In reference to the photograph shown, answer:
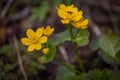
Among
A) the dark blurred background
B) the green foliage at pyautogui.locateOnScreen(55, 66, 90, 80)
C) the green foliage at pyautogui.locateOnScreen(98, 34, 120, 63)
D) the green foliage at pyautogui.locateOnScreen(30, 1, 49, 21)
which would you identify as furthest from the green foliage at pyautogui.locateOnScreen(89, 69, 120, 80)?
the green foliage at pyautogui.locateOnScreen(30, 1, 49, 21)

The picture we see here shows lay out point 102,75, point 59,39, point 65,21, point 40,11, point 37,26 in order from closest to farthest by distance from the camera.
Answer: point 65,21, point 102,75, point 59,39, point 37,26, point 40,11

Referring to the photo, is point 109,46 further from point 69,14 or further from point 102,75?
point 69,14

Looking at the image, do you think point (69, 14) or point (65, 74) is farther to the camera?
point (65, 74)

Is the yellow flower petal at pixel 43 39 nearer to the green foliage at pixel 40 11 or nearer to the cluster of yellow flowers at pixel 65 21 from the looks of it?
the cluster of yellow flowers at pixel 65 21

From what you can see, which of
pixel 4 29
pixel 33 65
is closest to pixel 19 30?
pixel 4 29

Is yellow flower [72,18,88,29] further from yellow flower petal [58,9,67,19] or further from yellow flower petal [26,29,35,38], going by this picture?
yellow flower petal [26,29,35,38]

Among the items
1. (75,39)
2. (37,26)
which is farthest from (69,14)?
(37,26)
